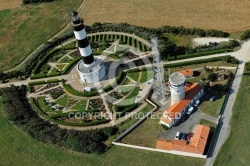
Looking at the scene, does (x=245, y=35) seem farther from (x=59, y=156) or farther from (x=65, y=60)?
(x=59, y=156)

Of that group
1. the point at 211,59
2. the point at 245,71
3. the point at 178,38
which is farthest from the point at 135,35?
the point at 245,71

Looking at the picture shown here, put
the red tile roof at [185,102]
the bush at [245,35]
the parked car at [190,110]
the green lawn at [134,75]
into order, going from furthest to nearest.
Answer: the bush at [245,35] < the green lawn at [134,75] < the parked car at [190,110] < the red tile roof at [185,102]

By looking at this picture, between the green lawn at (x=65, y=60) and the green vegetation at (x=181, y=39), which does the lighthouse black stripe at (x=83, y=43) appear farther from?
the green vegetation at (x=181, y=39)

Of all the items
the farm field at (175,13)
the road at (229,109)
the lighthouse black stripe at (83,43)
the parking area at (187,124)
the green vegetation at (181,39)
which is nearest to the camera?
the road at (229,109)

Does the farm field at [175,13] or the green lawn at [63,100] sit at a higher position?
the farm field at [175,13]

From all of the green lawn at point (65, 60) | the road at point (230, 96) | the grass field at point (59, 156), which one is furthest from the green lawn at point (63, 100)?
the green lawn at point (65, 60)

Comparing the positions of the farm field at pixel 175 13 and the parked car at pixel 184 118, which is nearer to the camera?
the parked car at pixel 184 118

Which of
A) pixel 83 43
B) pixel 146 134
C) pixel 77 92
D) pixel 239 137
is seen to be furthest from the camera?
pixel 77 92

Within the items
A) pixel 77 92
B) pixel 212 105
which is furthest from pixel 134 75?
pixel 212 105
